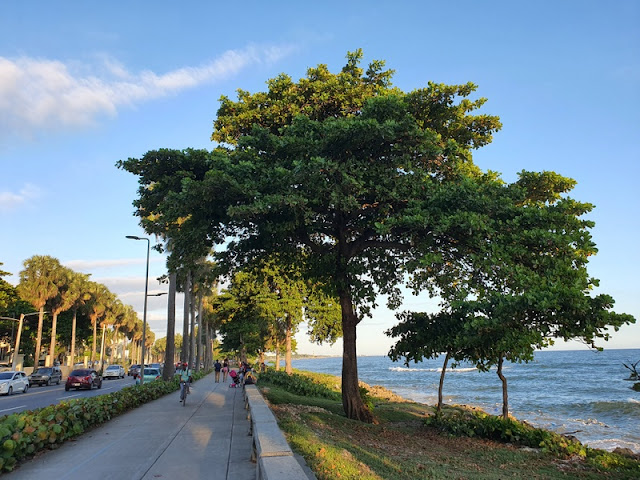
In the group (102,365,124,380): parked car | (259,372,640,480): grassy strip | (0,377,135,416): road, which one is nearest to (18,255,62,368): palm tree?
(102,365,124,380): parked car

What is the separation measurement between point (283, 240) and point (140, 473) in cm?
882

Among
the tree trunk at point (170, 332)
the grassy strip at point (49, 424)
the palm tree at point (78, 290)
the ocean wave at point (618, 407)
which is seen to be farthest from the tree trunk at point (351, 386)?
the palm tree at point (78, 290)

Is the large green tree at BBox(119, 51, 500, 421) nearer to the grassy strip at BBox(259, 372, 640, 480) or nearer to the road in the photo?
the grassy strip at BBox(259, 372, 640, 480)

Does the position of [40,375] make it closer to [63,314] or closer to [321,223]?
[63,314]

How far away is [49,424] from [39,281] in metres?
52.5

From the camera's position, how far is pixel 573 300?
10.2 m

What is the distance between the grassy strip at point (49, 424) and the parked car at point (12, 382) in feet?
61.2

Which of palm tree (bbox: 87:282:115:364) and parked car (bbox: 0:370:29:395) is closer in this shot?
parked car (bbox: 0:370:29:395)

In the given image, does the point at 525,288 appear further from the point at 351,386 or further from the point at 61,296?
the point at 61,296

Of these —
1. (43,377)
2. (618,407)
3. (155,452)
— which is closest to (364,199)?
(155,452)

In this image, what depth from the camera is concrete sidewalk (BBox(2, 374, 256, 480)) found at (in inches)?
317

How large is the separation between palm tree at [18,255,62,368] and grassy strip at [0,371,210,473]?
149 feet

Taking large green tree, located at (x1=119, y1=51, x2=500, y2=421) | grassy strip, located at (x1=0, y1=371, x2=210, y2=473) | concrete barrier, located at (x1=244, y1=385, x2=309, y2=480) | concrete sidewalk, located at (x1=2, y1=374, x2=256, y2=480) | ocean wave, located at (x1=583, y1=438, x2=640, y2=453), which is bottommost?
ocean wave, located at (x1=583, y1=438, x2=640, y2=453)

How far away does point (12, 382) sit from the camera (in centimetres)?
3092
